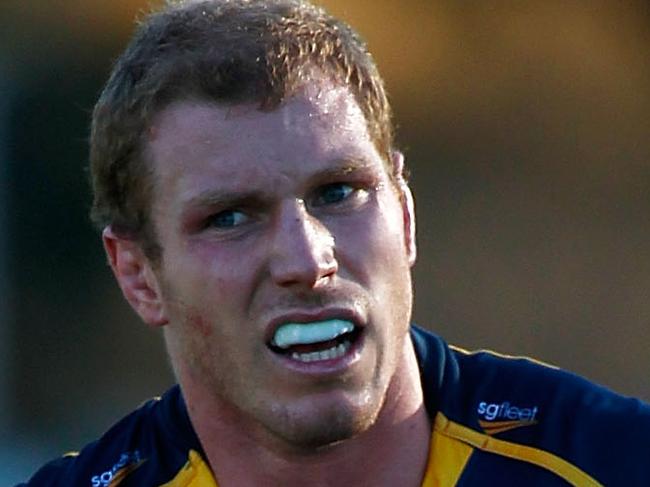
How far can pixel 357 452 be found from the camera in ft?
12.3

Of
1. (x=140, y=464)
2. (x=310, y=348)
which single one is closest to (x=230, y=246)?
(x=310, y=348)

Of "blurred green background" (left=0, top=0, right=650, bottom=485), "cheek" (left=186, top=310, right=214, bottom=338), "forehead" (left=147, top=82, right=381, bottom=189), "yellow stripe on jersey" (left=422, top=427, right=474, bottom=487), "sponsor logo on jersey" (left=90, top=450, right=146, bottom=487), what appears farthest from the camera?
"blurred green background" (left=0, top=0, right=650, bottom=485)

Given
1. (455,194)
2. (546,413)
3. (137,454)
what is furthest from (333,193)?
(455,194)

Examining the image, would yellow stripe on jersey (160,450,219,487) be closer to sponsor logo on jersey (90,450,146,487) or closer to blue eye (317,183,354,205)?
sponsor logo on jersey (90,450,146,487)

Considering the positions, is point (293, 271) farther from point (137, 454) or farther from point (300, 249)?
point (137, 454)

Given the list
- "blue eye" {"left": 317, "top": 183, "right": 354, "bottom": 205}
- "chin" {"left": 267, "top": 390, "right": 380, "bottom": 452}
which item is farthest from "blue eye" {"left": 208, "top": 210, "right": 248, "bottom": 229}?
"chin" {"left": 267, "top": 390, "right": 380, "bottom": 452}

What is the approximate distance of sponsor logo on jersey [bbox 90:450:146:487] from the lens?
3.99 meters

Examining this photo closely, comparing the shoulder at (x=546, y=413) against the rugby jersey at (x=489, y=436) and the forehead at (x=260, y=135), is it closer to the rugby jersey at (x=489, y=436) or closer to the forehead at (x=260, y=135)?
the rugby jersey at (x=489, y=436)

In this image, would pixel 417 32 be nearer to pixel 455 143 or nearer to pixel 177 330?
pixel 455 143

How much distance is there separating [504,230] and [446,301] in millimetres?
403

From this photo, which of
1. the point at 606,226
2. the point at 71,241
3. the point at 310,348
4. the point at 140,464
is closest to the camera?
the point at 310,348

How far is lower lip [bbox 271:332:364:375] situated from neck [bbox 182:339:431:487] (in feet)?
0.83

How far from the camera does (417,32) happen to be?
7.79 meters

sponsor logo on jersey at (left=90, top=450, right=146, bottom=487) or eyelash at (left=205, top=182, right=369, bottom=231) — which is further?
sponsor logo on jersey at (left=90, top=450, right=146, bottom=487)
